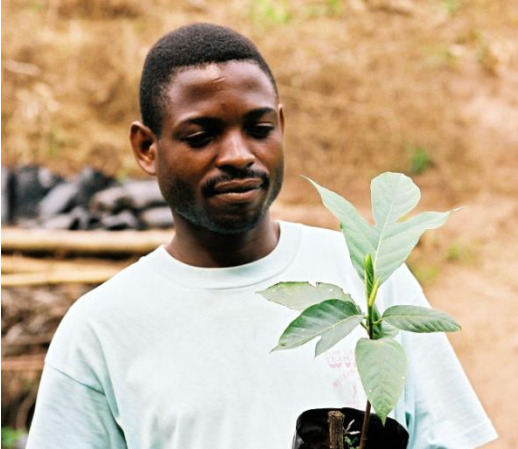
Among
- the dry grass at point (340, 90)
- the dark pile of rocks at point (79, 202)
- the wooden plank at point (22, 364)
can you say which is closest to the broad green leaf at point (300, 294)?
the wooden plank at point (22, 364)

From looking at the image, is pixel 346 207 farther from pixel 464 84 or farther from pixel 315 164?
pixel 464 84

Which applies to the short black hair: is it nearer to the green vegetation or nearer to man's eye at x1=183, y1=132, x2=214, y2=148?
man's eye at x1=183, y1=132, x2=214, y2=148

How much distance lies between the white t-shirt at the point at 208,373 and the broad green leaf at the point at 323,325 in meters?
0.40

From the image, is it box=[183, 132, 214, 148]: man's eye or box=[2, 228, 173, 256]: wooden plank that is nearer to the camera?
box=[183, 132, 214, 148]: man's eye

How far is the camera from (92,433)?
1.29 m

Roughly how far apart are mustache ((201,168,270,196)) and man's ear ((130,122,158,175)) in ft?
0.58

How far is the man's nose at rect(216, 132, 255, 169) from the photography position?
4.13 feet

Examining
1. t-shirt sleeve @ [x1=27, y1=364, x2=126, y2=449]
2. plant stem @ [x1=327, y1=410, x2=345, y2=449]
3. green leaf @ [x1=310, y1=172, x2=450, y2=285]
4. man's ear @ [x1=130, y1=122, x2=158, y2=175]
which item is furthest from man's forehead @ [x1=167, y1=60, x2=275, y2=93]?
plant stem @ [x1=327, y1=410, x2=345, y2=449]

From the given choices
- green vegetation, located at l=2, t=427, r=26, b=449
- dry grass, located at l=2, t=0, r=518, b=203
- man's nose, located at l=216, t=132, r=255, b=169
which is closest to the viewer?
man's nose, located at l=216, t=132, r=255, b=169

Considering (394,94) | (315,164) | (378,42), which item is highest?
(378,42)

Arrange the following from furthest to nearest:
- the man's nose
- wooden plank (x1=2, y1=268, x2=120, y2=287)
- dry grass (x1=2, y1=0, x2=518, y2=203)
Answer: dry grass (x1=2, y1=0, x2=518, y2=203), wooden plank (x1=2, y1=268, x2=120, y2=287), the man's nose

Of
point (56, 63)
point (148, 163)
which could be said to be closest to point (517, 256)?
point (56, 63)

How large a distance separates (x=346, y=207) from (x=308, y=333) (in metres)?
0.18

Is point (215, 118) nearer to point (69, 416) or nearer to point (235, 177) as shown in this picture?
point (235, 177)
